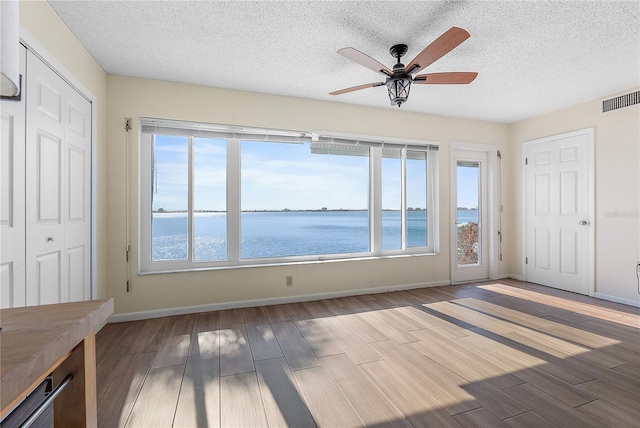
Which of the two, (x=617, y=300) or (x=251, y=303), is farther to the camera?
(x=617, y=300)

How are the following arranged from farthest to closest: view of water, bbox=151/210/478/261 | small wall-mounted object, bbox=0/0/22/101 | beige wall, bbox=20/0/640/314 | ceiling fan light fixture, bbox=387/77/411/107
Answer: view of water, bbox=151/210/478/261, beige wall, bbox=20/0/640/314, ceiling fan light fixture, bbox=387/77/411/107, small wall-mounted object, bbox=0/0/22/101

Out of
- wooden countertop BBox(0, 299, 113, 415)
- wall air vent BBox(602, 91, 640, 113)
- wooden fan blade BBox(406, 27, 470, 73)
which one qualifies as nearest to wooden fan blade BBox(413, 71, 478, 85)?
wooden fan blade BBox(406, 27, 470, 73)

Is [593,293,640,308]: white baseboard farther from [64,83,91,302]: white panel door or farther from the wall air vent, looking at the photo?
[64,83,91,302]: white panel door

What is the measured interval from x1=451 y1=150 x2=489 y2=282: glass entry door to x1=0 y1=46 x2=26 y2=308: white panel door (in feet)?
15.7

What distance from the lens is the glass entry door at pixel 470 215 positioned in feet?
15.1

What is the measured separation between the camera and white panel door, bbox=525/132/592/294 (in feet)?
12.8

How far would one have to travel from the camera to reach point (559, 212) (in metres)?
4.18

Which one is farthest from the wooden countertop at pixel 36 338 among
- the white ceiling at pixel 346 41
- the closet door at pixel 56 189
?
the white ceiling at pixel 346 41

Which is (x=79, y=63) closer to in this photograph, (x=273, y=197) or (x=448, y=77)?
(x=273, y=197)

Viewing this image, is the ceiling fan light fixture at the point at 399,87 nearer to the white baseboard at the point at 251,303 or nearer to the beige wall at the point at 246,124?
the beige wall at the point at 246,124

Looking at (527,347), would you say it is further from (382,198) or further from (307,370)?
(382,198)

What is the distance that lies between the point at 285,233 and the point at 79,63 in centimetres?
282

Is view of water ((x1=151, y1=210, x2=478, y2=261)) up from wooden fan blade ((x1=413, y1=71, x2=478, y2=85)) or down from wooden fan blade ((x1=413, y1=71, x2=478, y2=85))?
down

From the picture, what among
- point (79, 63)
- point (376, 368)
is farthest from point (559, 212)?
point (79, 63)
